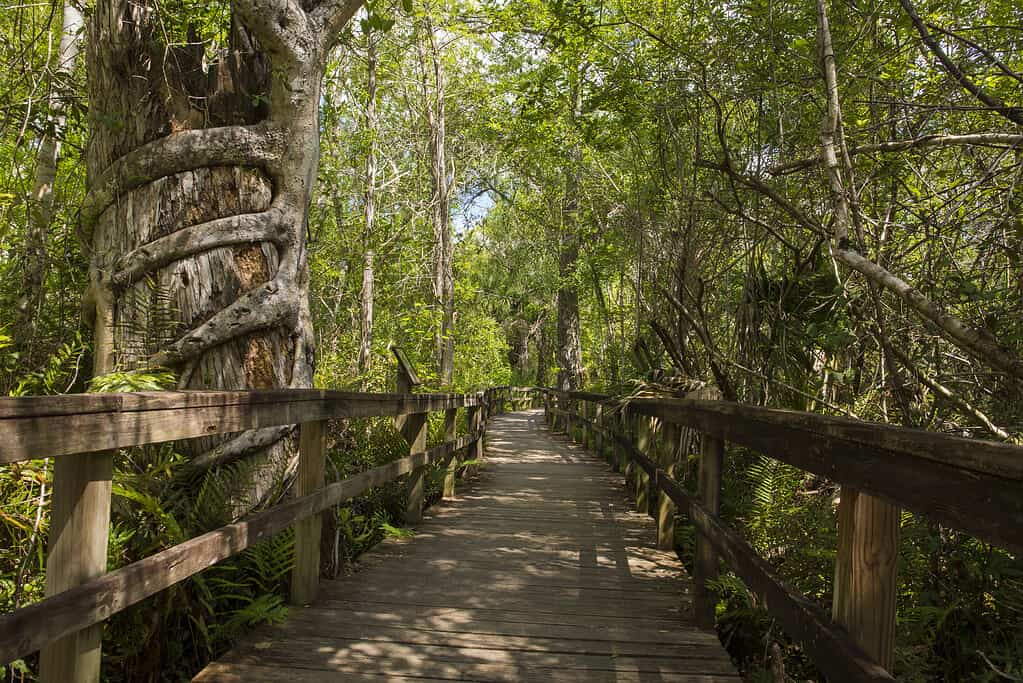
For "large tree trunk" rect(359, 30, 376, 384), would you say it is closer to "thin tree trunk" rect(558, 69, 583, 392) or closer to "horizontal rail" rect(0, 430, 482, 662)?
"thin tree trunk" rect(558, 69, 583, 392)

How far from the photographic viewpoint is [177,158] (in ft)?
13.9

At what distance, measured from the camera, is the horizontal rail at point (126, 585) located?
5.64 ft

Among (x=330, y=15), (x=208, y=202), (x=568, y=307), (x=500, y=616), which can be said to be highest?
(x=330, y=15)

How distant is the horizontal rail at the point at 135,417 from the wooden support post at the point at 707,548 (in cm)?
204

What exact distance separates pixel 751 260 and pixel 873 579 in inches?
188

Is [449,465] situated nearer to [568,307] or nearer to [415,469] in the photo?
[415,469]

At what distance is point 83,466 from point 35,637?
1.49 feet

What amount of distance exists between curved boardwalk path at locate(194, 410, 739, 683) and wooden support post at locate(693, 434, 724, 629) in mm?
109

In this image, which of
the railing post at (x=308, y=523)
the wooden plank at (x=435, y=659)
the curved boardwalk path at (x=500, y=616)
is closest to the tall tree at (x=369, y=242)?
the curved boardwalk path at (x=500, y=616)

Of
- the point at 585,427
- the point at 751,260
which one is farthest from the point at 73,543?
the point at 585,427

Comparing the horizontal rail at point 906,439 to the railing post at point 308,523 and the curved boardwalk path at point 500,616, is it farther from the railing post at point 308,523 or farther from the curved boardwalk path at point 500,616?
the railing post at point 308,523

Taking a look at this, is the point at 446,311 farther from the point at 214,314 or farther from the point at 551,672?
the point at 551,672

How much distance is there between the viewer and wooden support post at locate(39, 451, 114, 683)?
1978 millimetres

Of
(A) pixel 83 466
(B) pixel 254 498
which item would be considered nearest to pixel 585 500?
(B) pixel 254 498
